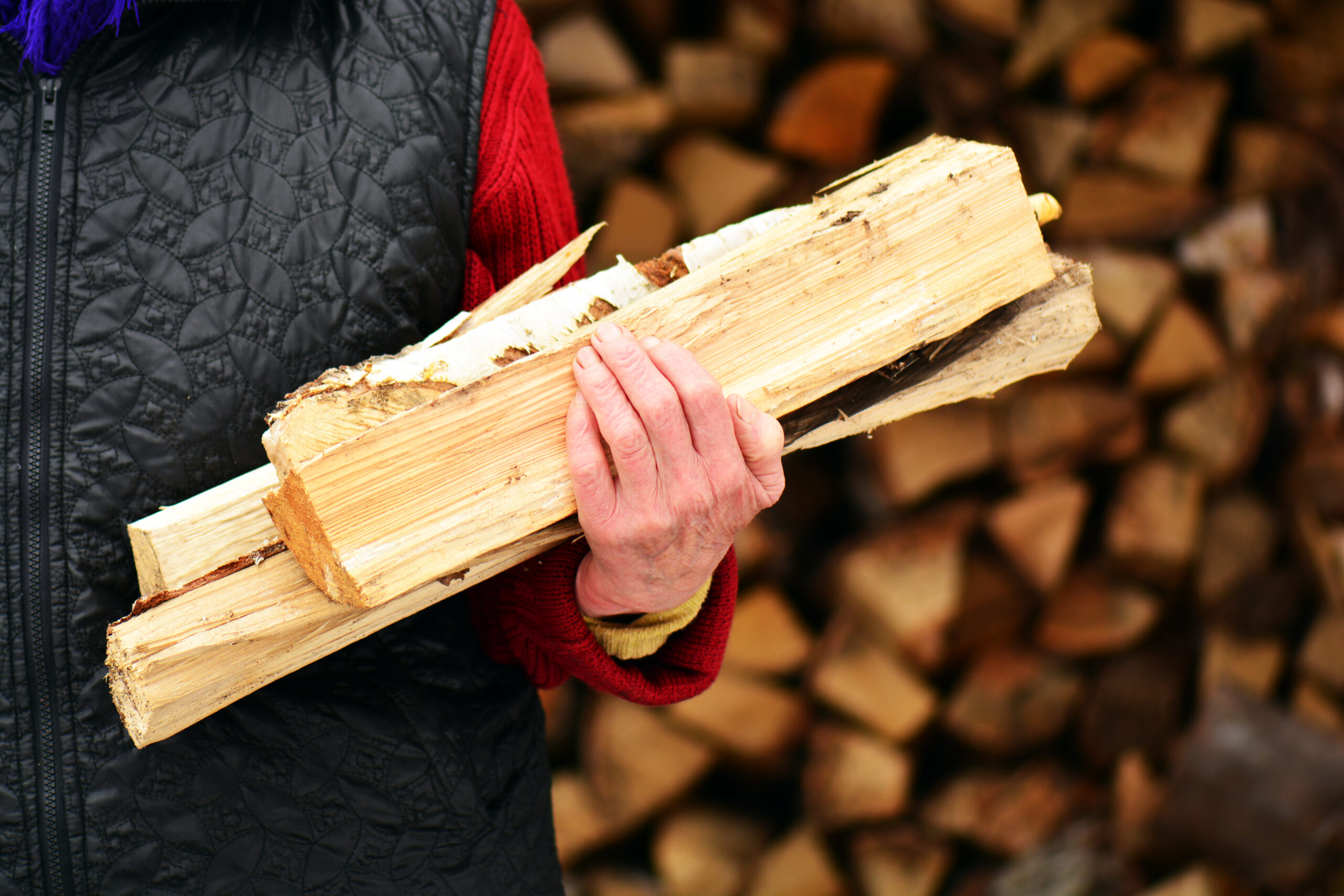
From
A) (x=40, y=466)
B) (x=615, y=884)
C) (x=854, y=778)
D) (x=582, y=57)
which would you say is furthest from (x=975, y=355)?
(x=615, y=884)

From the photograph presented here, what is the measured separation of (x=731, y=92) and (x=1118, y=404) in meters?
0.77

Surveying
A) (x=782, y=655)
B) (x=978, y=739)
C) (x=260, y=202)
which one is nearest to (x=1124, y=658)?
(x=978, y=739)

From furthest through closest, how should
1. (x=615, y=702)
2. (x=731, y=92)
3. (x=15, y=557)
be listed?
1. (x=615, y=702)
2. (x=731, y=92)
3. (x=15, y=557)

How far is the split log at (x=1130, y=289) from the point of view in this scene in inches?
59.6

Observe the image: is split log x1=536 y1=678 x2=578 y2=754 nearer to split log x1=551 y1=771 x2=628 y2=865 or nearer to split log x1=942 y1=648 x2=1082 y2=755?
split log x1=551 y1=771 x2=628 y2=865

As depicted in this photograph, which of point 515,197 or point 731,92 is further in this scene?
point 731,92

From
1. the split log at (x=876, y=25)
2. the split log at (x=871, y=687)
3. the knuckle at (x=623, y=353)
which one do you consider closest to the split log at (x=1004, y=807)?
the split log at (x=871, y=687)

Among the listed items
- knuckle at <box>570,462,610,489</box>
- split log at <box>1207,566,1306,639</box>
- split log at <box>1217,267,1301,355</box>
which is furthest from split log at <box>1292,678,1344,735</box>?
knuckle at <box>570,462,610,489</box>

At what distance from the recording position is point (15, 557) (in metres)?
0.70

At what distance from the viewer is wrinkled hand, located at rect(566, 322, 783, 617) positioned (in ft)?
2.14

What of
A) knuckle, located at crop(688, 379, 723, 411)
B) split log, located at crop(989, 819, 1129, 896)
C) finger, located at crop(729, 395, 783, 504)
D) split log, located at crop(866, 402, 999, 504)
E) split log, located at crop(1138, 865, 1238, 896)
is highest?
knuckle, located at crop(688, 379, 723, 411)

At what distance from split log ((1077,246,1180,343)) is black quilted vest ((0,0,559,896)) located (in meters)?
1.09

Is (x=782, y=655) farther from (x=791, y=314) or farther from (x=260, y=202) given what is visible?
(x=260, y=202)

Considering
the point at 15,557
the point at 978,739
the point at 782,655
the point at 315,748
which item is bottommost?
the point at 978,739
